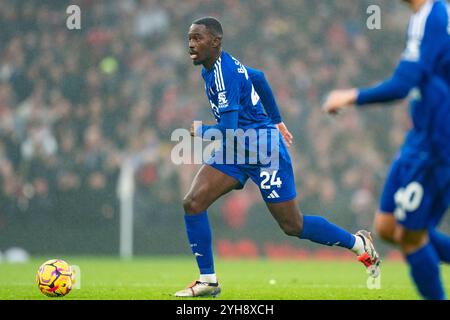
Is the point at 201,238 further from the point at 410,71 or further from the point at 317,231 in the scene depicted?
the point at 410,71

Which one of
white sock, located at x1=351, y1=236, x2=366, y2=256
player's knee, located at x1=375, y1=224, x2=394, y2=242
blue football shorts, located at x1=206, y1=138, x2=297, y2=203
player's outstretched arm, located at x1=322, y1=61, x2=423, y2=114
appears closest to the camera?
player's outstretched arm, located at x1=322, y1=61, x2=423, y2=114

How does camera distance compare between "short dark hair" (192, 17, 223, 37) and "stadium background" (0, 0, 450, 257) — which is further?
"stadium background" (0, 0, 450, 257)

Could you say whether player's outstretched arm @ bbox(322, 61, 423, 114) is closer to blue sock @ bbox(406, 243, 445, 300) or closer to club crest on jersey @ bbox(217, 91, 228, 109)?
blue sock @ bbox(406, 243, 445, 300)

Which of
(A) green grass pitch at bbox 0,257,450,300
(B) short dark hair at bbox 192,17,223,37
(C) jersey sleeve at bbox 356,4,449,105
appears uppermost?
(B) short dark hair at bbox 192,17,223,37

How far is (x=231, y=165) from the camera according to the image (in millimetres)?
7988

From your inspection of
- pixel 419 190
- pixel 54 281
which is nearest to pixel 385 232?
pixel 419 190

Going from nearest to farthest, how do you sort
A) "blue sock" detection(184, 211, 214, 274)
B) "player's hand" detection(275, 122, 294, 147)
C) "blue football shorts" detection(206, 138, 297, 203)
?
1. "blue sock" detection(184, 211, 214, 274)
2. "blue football shorts" detection(206, 138, 297, 203)
3. "player's hand" detection(275, 122, 294, 147)

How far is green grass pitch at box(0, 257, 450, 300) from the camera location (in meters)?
8.06

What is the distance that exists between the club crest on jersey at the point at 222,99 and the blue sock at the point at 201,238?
976mm

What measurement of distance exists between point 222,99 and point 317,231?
1546mm

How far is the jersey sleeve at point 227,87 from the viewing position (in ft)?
25.1

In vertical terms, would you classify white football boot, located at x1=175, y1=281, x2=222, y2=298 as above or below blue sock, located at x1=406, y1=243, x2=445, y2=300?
below

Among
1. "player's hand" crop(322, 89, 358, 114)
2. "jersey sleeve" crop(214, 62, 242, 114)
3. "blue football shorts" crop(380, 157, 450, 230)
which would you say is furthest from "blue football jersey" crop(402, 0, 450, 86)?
"jersey sleeve" crop(214, 62, 242, 114)

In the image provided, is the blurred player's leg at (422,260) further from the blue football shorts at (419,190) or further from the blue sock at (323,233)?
the blue sock at (323,233)
